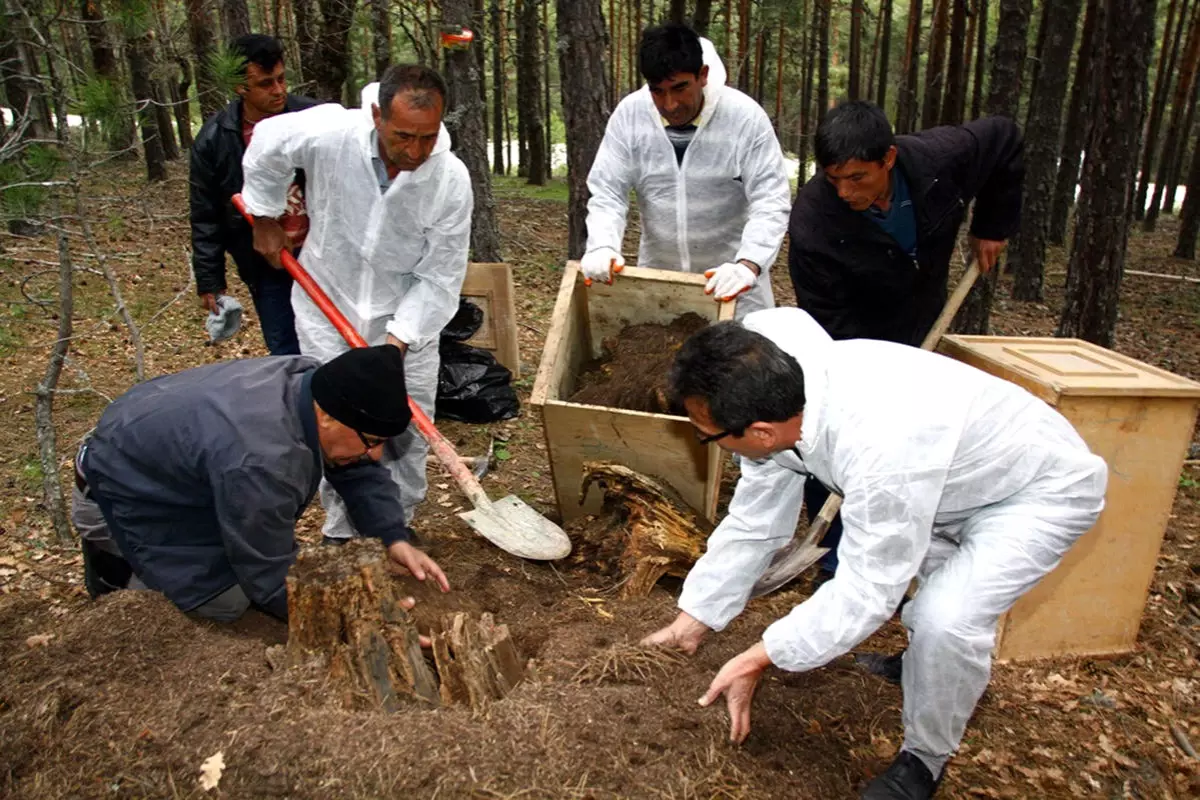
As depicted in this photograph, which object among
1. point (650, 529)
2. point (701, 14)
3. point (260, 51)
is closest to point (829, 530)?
point (650, 529)

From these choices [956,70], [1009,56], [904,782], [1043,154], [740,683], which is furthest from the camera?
[956,70]

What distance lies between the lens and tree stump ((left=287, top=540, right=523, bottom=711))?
2.34 metres

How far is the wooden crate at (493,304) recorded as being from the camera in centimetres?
551

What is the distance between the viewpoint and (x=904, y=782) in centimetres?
231

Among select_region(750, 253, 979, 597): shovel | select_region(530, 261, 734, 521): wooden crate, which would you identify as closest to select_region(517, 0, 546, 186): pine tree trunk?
select_region(530, 261, 734, 521): wooden crate

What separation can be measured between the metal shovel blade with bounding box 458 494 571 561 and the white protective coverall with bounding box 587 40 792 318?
1133mm

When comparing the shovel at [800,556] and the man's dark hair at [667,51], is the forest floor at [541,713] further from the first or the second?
the man's dark hair at [667,51]

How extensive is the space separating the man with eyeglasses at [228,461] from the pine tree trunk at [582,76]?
4.16 metres

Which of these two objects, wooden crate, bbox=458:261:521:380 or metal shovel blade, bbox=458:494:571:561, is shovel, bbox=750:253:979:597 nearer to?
metal shovel blade, bbox=458:494:571:561

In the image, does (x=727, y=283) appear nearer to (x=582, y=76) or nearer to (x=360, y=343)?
(x=360, y=343)

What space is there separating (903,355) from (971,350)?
1.26m

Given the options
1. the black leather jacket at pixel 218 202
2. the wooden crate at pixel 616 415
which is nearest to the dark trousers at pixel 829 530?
the wooden crate at pixel 616 415

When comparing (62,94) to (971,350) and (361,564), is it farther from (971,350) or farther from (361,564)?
(971,350)

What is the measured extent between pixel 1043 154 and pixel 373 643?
9488mm
